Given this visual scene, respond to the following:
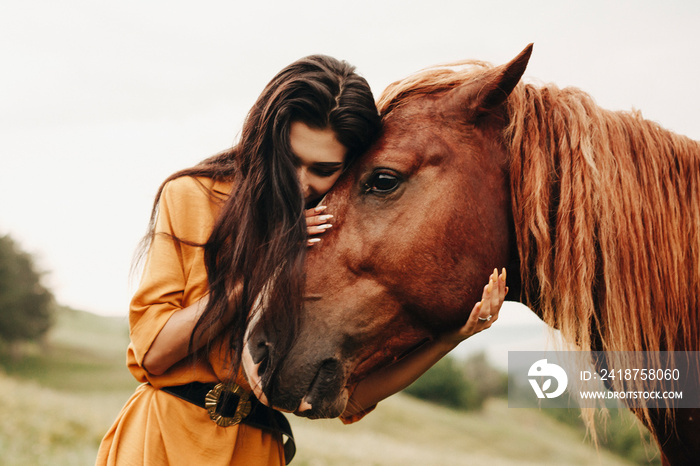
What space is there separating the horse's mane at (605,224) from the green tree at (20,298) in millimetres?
34486

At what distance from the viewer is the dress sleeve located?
1.76 m

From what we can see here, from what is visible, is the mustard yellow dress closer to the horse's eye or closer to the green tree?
the horse's eye

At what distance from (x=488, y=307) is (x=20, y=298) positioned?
3508 centimetres

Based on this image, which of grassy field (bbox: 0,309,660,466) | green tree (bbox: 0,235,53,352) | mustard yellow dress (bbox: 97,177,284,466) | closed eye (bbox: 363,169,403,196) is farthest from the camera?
green tree (bbox: 0,235,53,352)

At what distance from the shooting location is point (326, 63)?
2107 millimetres

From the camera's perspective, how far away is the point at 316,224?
6.63 ft

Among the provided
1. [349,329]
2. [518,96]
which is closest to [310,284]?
[349,329]

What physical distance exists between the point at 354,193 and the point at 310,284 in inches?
15.4

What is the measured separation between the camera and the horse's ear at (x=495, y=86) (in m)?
1.94

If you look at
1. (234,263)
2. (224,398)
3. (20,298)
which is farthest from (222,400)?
(20,298)
